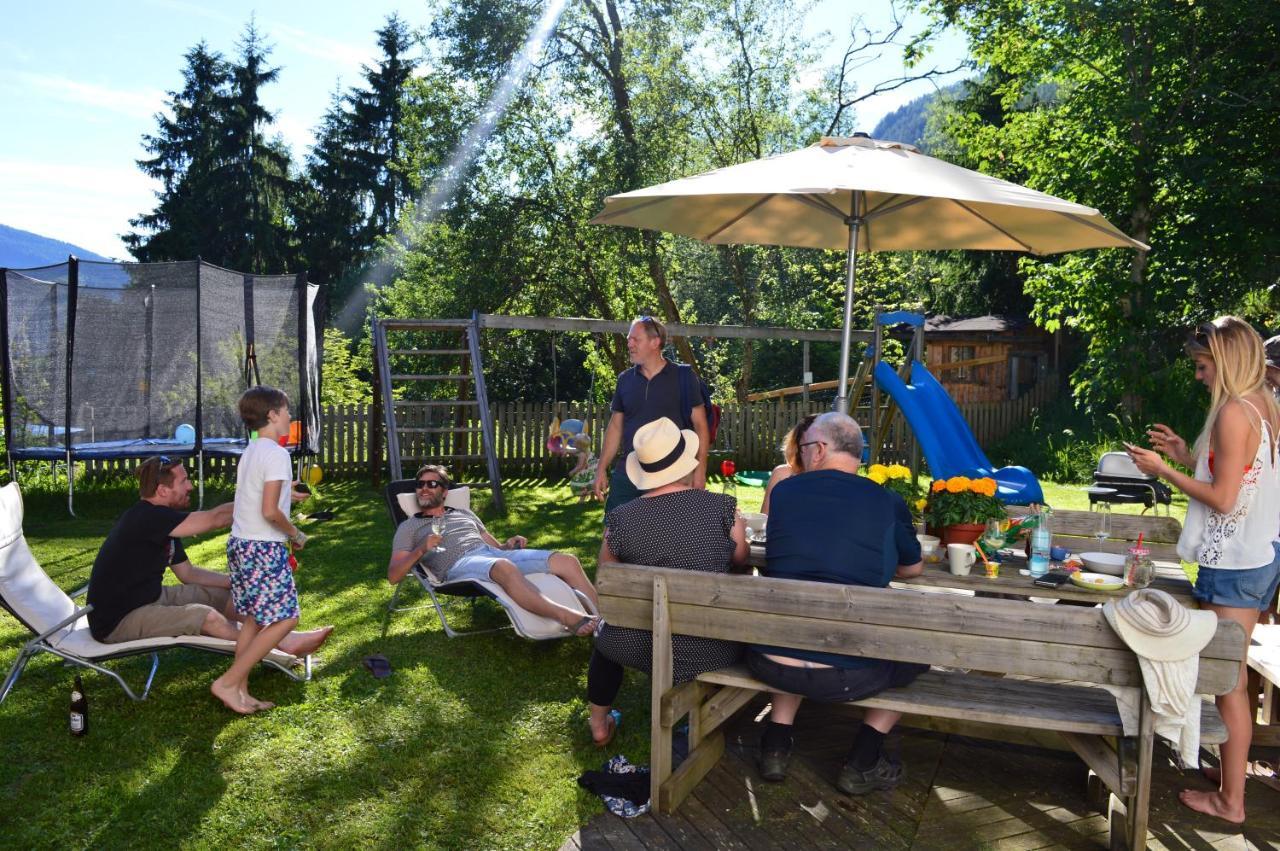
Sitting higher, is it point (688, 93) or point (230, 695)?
point (688, 93)

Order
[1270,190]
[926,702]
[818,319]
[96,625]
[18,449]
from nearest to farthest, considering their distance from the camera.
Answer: [926,702]
[96,625]
[18,449]
[1270,190]
[818,319]

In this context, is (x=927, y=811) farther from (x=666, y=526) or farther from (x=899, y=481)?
(x=899, y=481)

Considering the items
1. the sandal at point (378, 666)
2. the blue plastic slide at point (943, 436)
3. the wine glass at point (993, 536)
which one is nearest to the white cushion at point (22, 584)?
the sandal at point (378, 666)

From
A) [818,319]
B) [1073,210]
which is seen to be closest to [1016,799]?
[1073,210]

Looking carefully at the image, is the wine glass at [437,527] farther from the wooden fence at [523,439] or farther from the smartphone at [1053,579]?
the wooden fence at [523,439]

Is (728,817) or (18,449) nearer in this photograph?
(728,817)

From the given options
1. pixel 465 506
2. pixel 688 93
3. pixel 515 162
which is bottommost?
pixel 465 506

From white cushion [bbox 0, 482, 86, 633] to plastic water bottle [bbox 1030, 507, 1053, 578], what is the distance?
432 centimetres

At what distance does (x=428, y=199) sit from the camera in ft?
53.6

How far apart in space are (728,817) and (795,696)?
1.68ft

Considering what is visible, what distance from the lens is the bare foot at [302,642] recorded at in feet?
15.0

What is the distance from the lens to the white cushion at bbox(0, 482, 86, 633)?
13.5ft

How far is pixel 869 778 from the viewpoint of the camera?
3416 millimetres

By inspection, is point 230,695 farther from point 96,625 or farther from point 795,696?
point 795,696
